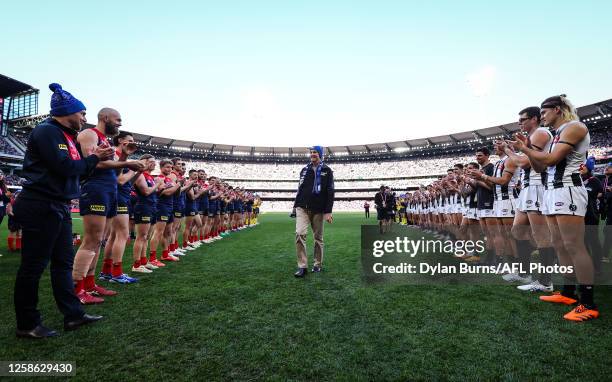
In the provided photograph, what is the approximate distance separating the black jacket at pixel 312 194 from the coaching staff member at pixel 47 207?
354 cm

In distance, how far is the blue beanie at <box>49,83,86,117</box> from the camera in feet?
10.2

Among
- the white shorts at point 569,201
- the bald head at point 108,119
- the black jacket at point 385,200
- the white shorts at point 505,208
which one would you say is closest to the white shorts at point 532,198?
the white shorts at point 569,201

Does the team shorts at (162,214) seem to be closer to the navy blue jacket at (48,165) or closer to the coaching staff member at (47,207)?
the coaching staff member at (47,207)

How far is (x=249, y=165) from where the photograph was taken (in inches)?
2800

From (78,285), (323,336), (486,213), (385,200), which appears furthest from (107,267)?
(385,200)

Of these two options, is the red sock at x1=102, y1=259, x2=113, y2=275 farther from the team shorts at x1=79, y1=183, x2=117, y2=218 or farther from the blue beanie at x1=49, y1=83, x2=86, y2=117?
the blue beanie at x1=49, y1=83, x2=86, y2=117

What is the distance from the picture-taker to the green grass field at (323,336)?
225 centimetres

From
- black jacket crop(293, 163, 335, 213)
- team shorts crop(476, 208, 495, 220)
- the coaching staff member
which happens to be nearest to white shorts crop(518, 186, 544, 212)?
team shorts crop(476, 208, 495, 220)

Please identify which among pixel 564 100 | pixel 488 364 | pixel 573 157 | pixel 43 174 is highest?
pixel 564 100

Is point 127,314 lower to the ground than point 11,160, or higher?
lower

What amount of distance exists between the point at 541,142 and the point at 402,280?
9.19ft

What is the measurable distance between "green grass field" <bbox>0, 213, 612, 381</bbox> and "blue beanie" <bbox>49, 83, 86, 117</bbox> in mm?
2145

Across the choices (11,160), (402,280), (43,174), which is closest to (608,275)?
(402,280)

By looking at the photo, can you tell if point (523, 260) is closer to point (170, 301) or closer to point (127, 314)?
point (170, 301)
